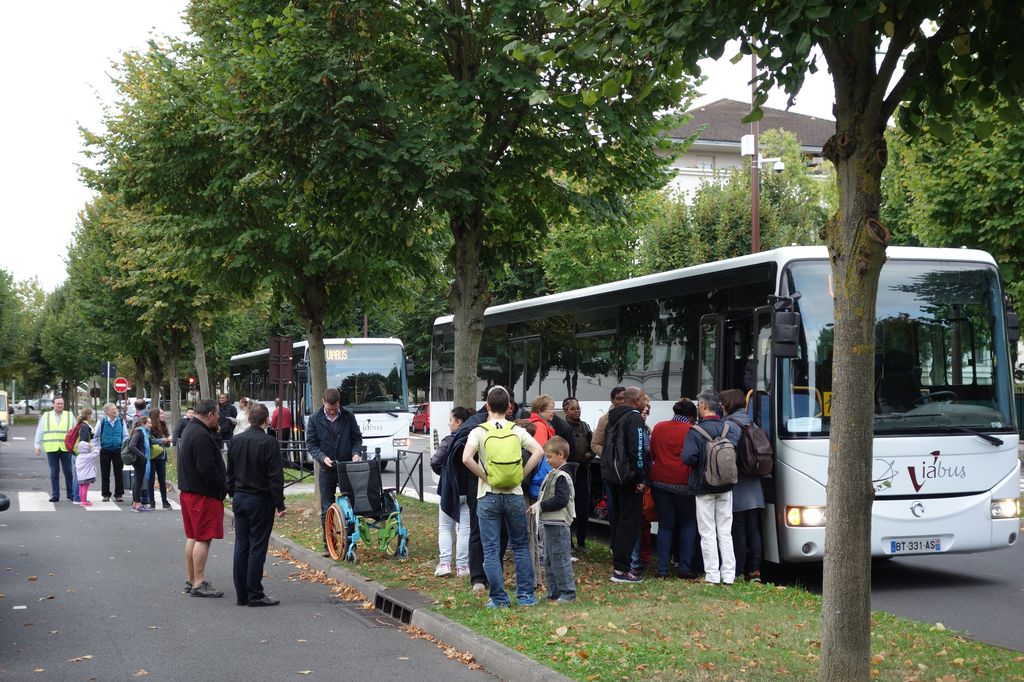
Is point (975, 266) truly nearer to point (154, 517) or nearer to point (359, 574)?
point (359, 574)

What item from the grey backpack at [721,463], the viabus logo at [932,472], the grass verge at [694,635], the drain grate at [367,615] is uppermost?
the grey backpack at [721,463]

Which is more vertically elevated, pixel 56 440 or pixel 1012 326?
pixel 1012 326

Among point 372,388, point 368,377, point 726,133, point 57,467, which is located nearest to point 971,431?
point 57,467

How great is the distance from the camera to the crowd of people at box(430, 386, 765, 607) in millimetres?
9852

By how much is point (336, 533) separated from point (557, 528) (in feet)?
12.2

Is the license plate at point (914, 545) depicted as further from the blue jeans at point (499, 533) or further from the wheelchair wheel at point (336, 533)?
the wheelchair wheel at point (336, 533)

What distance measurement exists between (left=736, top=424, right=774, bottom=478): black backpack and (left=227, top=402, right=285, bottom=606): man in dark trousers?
169 inches

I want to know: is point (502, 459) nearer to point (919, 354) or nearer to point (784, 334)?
point (784, 334)

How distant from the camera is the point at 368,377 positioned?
96.0 ft

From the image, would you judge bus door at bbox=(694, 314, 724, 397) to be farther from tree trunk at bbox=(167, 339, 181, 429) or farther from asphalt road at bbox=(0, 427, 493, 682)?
tree trunk at bbox=(167, 339, 181, 429)

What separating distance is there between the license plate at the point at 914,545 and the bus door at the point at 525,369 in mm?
7463

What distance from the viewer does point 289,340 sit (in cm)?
2111

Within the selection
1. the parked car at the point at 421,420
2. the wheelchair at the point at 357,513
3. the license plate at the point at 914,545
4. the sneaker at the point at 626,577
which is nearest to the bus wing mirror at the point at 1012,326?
the license plate at the point at 914,545

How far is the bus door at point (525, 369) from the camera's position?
705 inches
